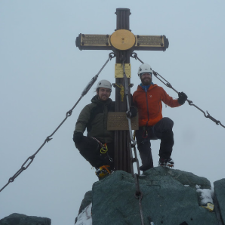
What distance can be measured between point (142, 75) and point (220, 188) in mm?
2934

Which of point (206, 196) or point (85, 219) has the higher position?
point (206, 196)

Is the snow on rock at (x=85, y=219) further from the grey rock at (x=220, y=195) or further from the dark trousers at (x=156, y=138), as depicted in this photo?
the grey rock at (x=220, y=195)

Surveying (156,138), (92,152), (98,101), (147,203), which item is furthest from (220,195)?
(98,101)

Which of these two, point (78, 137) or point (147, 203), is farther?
point (78, 137)

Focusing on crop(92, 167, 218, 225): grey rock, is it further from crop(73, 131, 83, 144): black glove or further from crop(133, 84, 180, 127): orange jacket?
crop(133, 84, 180, 127): orange jacket

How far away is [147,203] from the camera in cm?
395

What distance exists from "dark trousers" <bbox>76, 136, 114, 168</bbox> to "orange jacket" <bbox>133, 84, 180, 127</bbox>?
1018mm

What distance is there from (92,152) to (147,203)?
1.76 meters

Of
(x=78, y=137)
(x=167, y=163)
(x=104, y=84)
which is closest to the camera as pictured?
(x=78, y=137)

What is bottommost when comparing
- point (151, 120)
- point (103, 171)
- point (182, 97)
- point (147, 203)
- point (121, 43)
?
point (147, 203)

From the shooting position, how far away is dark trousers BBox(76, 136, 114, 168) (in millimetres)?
5340

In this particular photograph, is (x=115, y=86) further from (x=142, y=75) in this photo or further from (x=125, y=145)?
(x=125, y=145)

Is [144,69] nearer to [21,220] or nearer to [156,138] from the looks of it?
[156,138]

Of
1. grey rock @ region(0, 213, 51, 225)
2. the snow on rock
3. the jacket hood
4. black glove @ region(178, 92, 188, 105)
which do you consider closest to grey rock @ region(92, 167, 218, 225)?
the snow on rock
